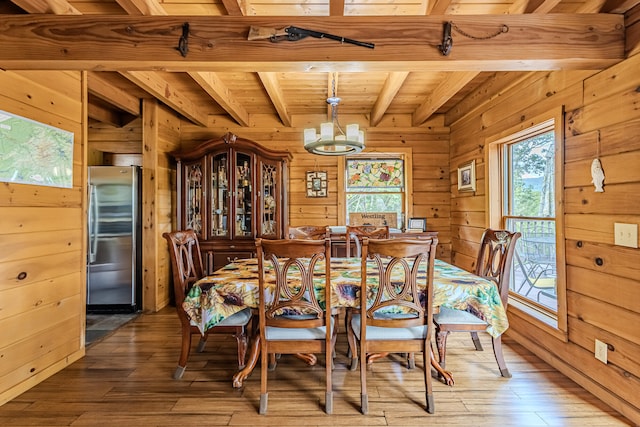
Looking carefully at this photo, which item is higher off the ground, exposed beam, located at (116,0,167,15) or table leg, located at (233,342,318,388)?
exposed beam, located at (116,0,167,15)

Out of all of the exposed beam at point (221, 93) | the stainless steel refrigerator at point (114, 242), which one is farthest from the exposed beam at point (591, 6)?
the stainless steel refrigerator at point (114, 242)

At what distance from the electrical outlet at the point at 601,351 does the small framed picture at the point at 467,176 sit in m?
1.96

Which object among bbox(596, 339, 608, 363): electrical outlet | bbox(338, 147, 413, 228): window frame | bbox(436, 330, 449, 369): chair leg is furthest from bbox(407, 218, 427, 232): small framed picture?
bbox(596, 339, 608, 363): electrical outlet

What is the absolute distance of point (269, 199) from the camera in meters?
3.99

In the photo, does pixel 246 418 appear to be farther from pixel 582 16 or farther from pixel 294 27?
pixel 582 16

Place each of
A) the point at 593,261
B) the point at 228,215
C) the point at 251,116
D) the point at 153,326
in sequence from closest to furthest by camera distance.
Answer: the point at 593,261 → the point at 153,326 → the point at 228,215 → the point at 251,116

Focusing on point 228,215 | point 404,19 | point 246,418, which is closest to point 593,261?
point 404,19

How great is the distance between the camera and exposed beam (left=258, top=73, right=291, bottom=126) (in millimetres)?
2918

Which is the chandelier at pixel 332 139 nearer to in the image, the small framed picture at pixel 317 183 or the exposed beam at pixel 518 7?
the exposed beam at pixel 518 7

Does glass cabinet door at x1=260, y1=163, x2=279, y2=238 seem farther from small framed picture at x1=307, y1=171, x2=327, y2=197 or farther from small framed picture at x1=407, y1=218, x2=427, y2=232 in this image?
small framed picture at x1=407, y1=218, x2=427, y2=232

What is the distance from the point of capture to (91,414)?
1.88 meters

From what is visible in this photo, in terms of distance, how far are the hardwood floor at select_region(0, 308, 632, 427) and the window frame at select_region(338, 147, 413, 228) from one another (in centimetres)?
211

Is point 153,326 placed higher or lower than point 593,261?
lower

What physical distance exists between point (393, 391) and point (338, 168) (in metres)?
2.95
